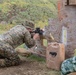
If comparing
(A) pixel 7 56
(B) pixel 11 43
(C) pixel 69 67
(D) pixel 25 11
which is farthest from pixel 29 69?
(D) pixel 25 11

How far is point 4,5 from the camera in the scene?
51.0 feet

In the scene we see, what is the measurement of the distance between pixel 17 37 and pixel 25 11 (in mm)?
9393

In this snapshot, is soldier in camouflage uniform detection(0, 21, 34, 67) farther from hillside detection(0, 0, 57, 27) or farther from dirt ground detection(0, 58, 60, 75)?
hillside detection(0, 0, 57, 27)

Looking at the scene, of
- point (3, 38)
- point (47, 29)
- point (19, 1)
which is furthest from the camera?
point (19, 1)

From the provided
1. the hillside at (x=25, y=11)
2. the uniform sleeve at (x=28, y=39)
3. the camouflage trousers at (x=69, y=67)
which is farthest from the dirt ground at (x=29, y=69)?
the hillside at (x=25, y=11)

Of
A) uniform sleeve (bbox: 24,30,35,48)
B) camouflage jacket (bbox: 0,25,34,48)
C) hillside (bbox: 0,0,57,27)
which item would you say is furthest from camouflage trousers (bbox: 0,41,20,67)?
hillside (bbox: 0,0,57,27)

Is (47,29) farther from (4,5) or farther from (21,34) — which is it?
(4,5)

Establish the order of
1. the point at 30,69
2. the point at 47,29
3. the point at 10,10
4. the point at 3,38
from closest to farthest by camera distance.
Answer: the point at 30,69 < the point at 3,38 < the point at 47,29 < the point at 10,10

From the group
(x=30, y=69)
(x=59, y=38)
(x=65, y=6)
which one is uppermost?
(x=65, y=6)

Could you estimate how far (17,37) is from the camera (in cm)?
594

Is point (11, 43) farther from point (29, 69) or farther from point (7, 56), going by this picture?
point (29, 69)

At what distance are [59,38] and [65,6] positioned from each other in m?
0.75

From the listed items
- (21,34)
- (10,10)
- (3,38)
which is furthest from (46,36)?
(10,10)

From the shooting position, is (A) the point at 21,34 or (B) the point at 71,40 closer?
(B) the point at 71,40
